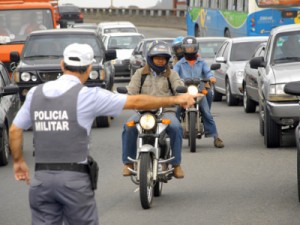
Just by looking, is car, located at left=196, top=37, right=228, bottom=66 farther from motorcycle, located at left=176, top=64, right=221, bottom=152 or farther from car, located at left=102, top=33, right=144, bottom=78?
motorcycle, located at left=176, top=64, right=221, bottom=152

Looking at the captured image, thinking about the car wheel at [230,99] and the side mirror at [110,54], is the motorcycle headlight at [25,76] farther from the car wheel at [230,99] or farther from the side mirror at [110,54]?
the car wheel at [230,99]

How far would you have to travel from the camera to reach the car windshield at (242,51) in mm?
25406

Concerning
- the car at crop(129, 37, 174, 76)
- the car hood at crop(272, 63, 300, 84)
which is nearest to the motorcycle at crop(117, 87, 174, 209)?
the car hood at crop(272, 63, 300, 84)

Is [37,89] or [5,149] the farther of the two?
[5,149]

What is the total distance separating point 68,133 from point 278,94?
29.3ft

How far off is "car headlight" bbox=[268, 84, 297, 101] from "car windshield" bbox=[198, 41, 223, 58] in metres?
Result: 13.4

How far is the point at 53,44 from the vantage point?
72.4 ft

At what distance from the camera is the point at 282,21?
35.4 m

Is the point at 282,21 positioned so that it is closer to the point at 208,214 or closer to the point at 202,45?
the point at 202,45

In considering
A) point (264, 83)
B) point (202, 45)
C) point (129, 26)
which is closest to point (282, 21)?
point (202, 45)

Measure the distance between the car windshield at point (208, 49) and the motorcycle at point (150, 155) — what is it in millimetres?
17794

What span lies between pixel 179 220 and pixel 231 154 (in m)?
5.60

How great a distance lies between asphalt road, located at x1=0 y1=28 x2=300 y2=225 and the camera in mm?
10641

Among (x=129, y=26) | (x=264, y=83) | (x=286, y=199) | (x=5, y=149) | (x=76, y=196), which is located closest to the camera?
(x=76, y=196)
